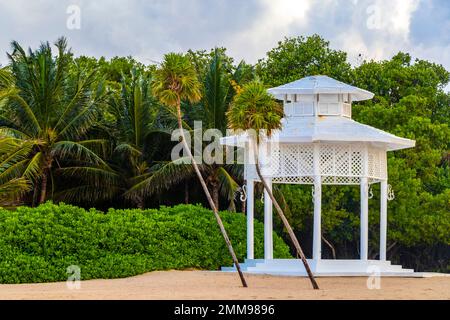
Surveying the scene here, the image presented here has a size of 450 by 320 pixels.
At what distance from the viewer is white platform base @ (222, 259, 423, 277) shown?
2533 cm

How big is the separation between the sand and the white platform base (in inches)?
20.5

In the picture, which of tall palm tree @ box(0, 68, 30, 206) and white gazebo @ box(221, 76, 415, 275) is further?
tall palm tree @ box(0, 68, 30, 206)

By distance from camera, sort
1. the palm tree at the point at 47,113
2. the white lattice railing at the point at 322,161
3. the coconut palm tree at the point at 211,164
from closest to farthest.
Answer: the white lattice railing at the point at 322,161 → the palm tree at the point at 47,113 → the coconut palm tree at the point at 211,164

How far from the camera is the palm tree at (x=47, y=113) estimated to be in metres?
33.2

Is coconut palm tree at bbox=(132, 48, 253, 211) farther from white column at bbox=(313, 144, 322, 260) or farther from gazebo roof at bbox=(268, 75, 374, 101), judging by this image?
white column at bbox=(313, 144, 322, 260)

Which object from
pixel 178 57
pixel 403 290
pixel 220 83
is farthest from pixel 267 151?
pixel 220 83

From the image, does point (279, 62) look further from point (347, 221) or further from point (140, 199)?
point (140, 199)

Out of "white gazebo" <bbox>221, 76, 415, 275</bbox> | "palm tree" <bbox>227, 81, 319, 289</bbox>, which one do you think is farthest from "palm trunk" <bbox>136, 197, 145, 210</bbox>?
"palm tree" <bbox>227, 81, 319, 289</bbox>

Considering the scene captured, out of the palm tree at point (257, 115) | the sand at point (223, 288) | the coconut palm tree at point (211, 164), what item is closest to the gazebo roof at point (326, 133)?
the sand at point (223, 288)

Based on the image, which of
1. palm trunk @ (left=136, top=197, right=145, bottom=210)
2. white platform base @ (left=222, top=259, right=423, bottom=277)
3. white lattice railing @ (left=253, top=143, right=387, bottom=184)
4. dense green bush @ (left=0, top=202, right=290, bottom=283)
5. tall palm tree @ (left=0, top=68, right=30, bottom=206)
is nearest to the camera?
dense green bush @ (left=0, top=202, right=290, bottom=283)

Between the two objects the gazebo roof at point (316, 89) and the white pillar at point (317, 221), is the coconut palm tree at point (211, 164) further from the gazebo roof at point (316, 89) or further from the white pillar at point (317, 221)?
the white pillar at point (317, 221)

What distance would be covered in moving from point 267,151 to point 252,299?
8.01 meters

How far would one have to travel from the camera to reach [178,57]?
918 inches
